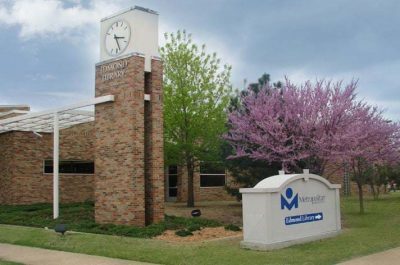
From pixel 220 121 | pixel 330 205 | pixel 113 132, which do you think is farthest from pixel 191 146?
pixel 330 205

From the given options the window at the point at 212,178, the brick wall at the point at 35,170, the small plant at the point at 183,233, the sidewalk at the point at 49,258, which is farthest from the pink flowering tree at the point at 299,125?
the window at the point at 212,178

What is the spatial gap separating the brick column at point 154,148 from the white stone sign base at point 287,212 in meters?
4.80

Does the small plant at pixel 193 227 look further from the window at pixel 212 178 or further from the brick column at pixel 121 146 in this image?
the window at pixel 212 178

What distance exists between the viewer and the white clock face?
56.3 ft

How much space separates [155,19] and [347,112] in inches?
284

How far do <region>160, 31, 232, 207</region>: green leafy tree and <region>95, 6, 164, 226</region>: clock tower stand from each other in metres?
8.63

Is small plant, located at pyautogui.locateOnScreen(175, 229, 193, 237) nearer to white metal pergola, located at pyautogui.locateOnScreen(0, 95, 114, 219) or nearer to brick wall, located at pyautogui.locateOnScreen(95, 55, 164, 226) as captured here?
brick wall, located at pyautogui.locateOnScreen(95, 55, 164, 226)

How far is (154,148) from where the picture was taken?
1706 centimetres

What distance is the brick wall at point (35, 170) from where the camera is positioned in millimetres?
25703

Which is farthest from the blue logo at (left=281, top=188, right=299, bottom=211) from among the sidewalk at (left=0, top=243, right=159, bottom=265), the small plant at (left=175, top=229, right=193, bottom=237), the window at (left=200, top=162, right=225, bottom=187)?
the window at (left=200, top=162, right=225, bottom=187)

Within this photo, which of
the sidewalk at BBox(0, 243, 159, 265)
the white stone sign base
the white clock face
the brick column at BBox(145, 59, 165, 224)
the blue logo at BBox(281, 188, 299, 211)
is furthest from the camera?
the white clock face

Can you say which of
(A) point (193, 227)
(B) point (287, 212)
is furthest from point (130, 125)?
(B) point (287, 212)

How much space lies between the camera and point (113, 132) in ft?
55.9

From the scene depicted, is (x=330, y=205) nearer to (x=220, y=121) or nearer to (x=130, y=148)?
(x=130, y=148)
